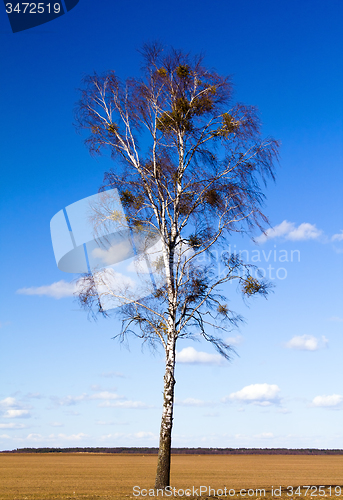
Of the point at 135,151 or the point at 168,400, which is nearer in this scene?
the point at 168,400

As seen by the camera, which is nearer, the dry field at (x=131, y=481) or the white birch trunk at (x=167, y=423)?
the white birch trunk at (x=167, y=423)

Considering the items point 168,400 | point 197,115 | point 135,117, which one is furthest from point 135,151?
point 168,400

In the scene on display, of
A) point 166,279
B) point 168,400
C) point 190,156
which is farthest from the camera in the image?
point 190,156

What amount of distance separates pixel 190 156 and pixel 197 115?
68.4 inches

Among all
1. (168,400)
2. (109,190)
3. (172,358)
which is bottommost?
(168,400)

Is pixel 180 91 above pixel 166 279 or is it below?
above

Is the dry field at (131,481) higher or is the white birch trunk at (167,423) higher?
the white birch trunk at (167,423)

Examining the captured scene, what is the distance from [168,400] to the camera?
1466 centimetres

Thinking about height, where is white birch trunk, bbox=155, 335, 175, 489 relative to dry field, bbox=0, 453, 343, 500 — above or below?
above

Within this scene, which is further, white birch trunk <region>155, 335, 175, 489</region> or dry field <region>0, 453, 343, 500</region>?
dry field <region>0, 453, 343, 500</region>

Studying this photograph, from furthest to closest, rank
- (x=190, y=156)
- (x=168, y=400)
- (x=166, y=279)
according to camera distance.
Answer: (x=190, y=156) → (x=166, y=279) → (x=168, y=400)

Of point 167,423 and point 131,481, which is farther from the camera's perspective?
point 131,481

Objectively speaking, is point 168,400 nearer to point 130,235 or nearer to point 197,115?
point 130,235

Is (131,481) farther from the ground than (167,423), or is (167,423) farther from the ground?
(167,423)
